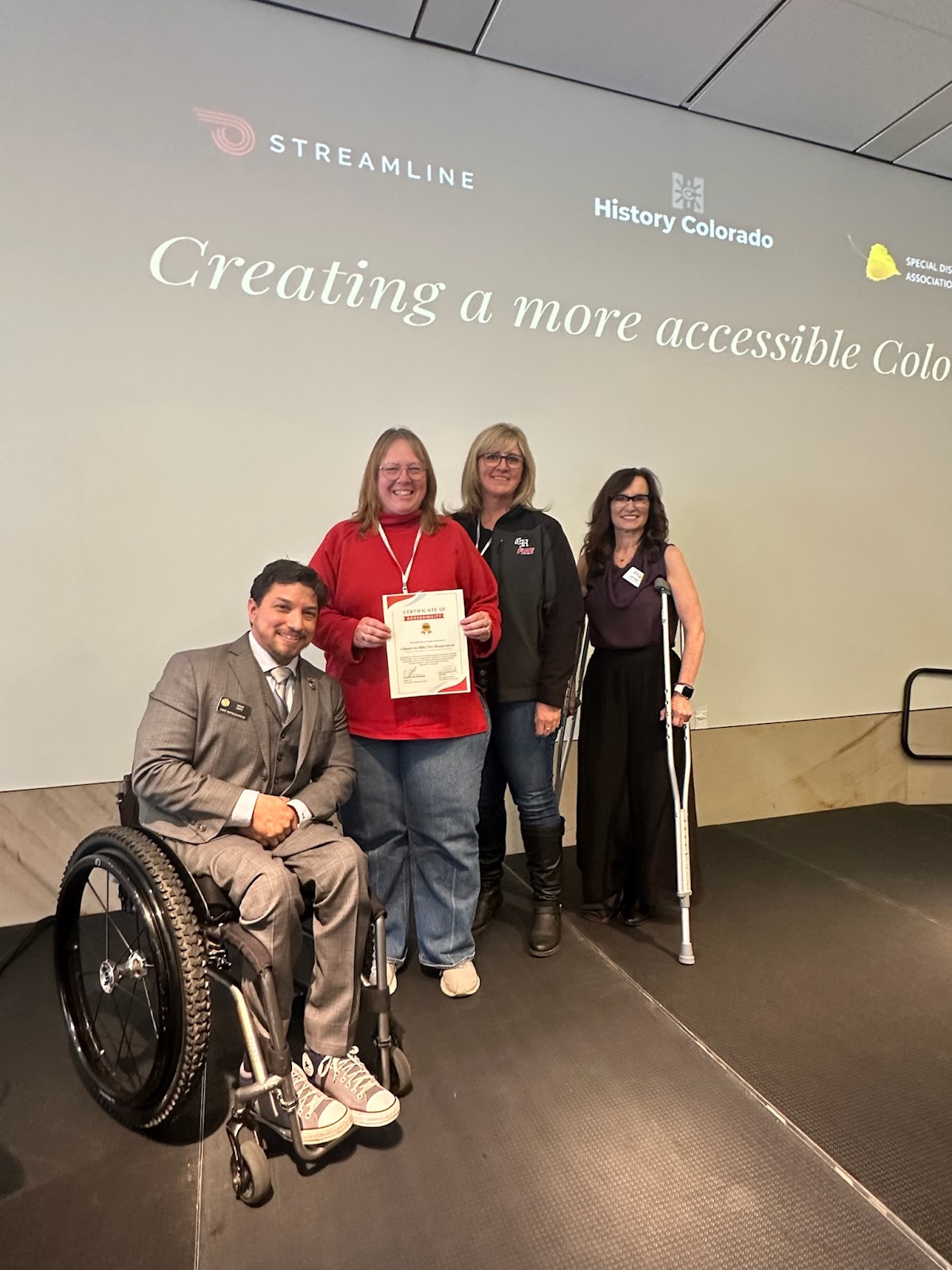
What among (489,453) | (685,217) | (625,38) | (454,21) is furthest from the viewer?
(685,217)

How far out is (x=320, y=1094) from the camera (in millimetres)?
1438

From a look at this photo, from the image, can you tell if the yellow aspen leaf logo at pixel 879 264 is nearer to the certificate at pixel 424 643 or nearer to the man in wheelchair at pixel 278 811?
the certificate at pixel 424 643

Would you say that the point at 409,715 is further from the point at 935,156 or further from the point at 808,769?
the point at 935,156

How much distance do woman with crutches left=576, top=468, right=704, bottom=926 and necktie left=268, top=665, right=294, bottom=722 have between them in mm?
1093

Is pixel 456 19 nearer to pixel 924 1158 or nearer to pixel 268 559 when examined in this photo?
pixel 268 559

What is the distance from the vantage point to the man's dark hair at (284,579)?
164 centimetres

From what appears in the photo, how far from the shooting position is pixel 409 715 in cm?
190

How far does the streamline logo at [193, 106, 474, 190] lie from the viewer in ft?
7.98

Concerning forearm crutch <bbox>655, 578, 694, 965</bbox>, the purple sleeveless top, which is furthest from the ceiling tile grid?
forearm crutch <bbox>655, 578, 694, 965</bbox>

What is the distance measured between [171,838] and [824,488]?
3.10 metres

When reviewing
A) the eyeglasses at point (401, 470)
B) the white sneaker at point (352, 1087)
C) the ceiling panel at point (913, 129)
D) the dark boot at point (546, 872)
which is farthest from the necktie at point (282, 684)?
the ceiling panel at point (913, 129)

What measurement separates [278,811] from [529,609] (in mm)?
956

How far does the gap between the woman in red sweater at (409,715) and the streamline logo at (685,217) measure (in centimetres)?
179

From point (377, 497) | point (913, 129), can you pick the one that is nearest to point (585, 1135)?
point (377, 497)
